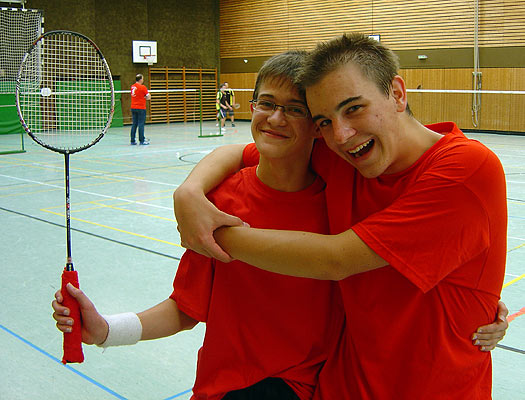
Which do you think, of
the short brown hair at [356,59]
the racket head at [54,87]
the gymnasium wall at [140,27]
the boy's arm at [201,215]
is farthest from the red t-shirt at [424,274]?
the gymnasium wall at [140,27]

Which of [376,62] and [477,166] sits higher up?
[376,62]

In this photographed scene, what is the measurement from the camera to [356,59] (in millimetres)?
1678

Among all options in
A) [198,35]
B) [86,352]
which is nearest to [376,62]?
[86,352]

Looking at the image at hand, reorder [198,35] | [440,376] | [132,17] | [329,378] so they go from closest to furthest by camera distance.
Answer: [440,376] < [329,378] < [132,17] < [198,35]

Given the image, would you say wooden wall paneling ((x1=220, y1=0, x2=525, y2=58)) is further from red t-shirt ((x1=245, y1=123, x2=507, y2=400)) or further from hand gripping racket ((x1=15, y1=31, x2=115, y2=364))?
red t-shirt ((x1=245, y1=123, x2=507, y2=400))

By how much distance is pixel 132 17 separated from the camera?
26.8m

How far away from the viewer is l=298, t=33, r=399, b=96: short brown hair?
5.52 feet

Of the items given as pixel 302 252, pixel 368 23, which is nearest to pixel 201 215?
pixel 302 252

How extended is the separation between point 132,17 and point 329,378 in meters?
27.0

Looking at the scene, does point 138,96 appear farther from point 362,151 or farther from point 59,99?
point 362,151

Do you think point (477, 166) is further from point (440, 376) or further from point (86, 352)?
point (86, 352)

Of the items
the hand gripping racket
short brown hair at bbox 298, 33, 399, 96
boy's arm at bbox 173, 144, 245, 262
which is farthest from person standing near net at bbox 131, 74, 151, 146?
short brown hair at bbox 298, 33, 399, 96

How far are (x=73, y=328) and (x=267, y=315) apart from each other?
0.63 m

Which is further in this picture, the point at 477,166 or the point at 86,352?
the point at 86,352
